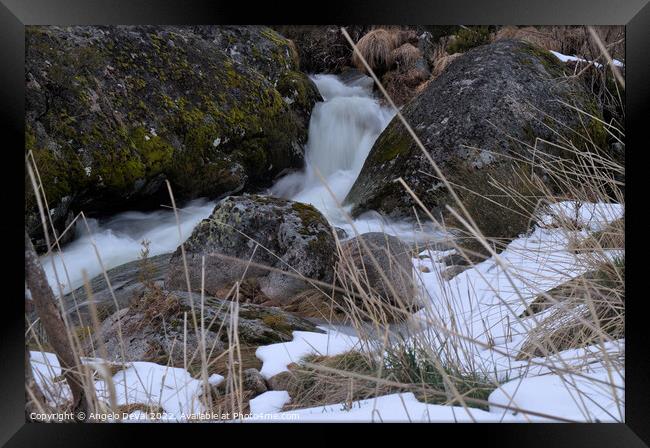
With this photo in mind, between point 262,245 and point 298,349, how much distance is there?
62cm

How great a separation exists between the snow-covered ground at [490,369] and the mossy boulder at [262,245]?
0.39 meters

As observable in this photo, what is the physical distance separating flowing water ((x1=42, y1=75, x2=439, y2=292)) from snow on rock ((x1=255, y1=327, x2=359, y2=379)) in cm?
37

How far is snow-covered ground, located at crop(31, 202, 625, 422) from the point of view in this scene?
1186mm

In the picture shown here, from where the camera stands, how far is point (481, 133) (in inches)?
109

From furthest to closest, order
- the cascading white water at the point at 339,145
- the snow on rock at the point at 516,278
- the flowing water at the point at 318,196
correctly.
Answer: the cascading white water at the point at 339,145 → the flowing water at the point at 318,196 → the snow on rock at the point at 516,278

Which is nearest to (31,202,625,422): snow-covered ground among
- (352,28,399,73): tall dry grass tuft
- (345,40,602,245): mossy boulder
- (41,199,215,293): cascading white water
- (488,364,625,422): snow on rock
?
(488,364,625,422): snow on rock

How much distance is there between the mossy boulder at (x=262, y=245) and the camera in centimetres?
220

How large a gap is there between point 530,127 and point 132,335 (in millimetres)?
2057

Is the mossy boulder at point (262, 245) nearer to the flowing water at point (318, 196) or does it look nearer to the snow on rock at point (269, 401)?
the flowing water at point (318, 196)

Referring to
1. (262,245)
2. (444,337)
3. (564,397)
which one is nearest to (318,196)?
(262,245)

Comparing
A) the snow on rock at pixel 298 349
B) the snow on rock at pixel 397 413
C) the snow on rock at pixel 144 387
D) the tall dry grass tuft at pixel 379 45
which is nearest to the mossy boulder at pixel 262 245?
the snow on rock at pixel 298 349

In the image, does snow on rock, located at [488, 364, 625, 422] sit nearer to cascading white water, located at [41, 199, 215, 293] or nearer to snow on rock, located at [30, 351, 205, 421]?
snow on rock, located at [30, 351, 205, 421]
